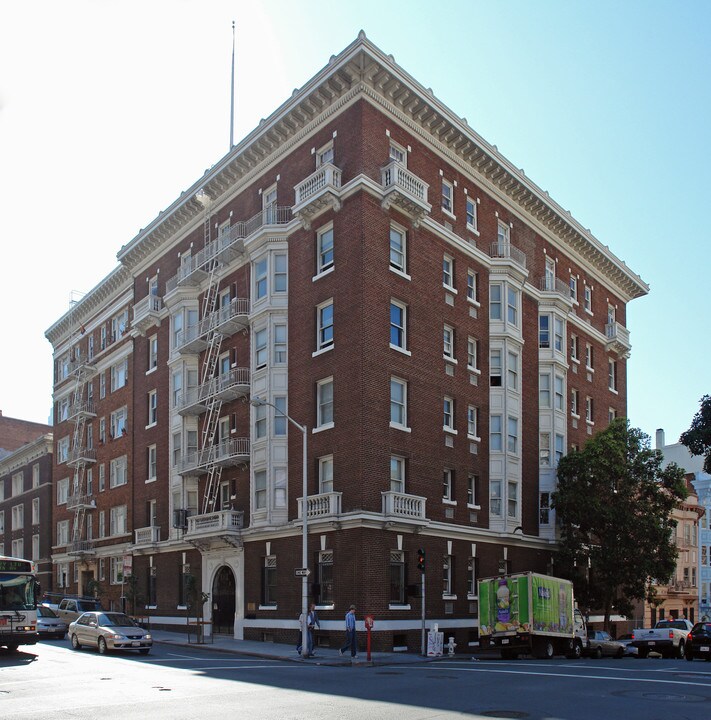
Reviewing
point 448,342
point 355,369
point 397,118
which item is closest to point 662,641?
point 448,342

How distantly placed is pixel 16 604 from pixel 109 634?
3.61 meters

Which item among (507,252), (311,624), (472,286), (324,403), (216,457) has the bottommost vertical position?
(311,624)

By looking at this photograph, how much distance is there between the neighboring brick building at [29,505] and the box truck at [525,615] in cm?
4401

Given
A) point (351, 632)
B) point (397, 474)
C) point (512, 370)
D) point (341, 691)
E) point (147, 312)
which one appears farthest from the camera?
point (147, 312)

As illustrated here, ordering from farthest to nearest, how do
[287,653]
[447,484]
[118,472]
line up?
[118,472] < [447,484] < [287,653]

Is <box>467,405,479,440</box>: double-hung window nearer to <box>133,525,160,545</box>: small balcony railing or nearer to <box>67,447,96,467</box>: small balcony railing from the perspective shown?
<box>133,525,160,545</box>: small balcony railing

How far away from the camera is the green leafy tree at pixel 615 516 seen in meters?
41.6

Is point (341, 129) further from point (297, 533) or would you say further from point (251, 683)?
point (251, 683)

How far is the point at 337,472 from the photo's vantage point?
113ft

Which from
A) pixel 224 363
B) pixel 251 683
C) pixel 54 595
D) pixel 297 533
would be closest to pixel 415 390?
pixel 297 533

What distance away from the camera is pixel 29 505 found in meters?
72.9

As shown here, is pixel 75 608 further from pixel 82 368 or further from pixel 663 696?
pixel 663 696

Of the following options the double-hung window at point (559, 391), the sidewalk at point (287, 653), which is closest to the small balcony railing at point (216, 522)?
the sidewalk at point (287, 653)

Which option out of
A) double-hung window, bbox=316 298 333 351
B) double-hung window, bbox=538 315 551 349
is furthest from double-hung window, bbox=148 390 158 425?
double-hung window, bbox=538 315 551 349
